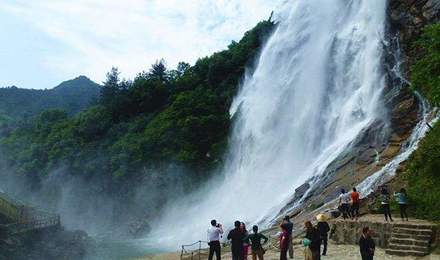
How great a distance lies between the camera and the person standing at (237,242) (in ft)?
45.6

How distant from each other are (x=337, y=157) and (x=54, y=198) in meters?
51.8

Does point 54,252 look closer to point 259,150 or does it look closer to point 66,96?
point 259,150

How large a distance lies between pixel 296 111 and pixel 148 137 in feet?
84.8

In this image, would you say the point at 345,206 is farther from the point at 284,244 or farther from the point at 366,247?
the point at 366,247

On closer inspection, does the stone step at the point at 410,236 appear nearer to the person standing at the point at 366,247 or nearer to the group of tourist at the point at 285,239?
the group of tourist at the point at 285,239

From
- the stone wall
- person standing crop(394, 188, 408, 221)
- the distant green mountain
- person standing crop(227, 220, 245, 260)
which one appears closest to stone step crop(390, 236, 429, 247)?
the stone wall

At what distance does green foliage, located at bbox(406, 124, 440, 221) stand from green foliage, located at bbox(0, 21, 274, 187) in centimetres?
3184

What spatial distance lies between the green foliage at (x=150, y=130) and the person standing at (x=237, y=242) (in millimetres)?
38193

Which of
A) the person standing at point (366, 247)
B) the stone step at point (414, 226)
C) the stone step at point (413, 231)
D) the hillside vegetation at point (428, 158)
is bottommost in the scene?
the person standing at point (366, 247)

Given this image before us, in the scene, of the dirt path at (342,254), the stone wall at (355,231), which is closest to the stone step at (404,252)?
the dirt path at (342,254)

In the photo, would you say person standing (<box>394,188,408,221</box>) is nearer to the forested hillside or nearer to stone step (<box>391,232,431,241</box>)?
stone step (<box>391,232,431,241</box>)

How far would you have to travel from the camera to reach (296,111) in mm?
39812

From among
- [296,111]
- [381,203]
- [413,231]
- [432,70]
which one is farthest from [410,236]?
[296,111]

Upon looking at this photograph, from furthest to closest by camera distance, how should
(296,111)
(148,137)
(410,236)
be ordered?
1. (148,137)
2. (296,111)
3. (410,236)
